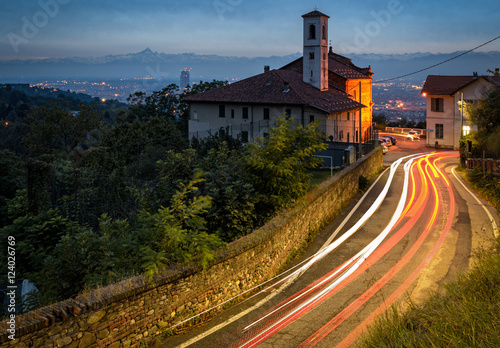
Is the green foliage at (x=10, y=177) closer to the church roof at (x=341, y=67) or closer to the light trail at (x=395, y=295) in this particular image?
the light trail at (x=395, y=295)

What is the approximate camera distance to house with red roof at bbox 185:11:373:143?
4919 centimetres

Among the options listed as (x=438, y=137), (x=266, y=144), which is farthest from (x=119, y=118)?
(x=266, y=144)

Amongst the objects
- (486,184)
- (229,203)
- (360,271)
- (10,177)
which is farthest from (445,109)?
(229,203)

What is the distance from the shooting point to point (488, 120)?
123 ft

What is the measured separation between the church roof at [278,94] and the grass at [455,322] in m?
39.4

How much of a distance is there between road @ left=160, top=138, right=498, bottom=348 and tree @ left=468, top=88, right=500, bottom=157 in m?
11.3

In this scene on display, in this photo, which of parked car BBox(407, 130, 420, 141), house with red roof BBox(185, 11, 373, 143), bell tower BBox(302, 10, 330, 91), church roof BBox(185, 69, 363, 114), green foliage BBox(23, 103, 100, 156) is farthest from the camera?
parked car BBox(407, 130, 420, 141)

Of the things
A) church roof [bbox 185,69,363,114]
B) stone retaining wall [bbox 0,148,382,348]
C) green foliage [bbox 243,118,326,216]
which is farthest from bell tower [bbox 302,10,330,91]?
stone retaining wall [bbox 0,148,382,348]

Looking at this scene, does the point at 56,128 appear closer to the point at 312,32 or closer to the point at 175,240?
the point at 312,32

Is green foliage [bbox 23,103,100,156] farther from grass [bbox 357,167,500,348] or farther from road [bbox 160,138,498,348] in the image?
grass [bbox 357,167,500,348]

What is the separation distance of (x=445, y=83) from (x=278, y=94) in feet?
81.1

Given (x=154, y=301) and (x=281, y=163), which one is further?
(x=281, y=163)

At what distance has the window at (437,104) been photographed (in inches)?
2376

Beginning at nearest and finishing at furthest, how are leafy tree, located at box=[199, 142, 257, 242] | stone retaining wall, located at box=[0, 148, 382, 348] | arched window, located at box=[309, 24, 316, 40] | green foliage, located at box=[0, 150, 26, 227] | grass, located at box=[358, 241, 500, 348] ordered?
1. grass, located at box=[358, 241, 500, 348]
2. stone retaining wall, located at box=[0, 148, 382, 348]
3. leafy tree, located at box=[199, 142, 257, 242]
4. green foliage, located at box=[0, 150, 26, 227]
5. arched window, located at box=[309, 24, 316, 40]
